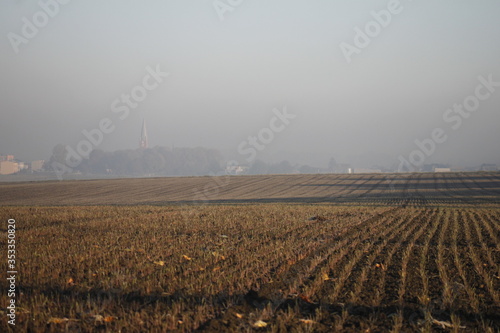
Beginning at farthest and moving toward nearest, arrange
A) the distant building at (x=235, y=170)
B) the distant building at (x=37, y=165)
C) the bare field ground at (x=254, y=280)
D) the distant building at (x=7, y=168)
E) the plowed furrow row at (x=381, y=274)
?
1. the distant building at (x=37, y=165)
2. the distant building at (x=7, y=168)
3. the distant building at (x=235, y=170)
4. the plowed furrow row at (x=381, y=274)
5. the bare field ground at (x=254, y=280)

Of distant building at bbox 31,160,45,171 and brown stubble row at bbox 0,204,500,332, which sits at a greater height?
distant building at bbox 31,160,45,171

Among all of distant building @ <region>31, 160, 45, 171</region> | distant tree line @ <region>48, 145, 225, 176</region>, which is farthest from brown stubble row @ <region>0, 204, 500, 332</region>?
distant building @ <region>31, 160, 45, 171</region>

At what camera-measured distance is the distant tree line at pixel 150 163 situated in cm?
16800

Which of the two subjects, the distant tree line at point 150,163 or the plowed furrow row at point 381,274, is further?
the distant tree line at point 150,163

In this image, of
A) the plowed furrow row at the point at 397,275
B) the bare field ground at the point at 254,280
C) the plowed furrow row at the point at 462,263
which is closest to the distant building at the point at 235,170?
the plowed furrow row at the point at 462,263

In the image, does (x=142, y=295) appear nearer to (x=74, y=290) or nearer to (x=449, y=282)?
(x=74, y=290)

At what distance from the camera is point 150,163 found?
170 meters

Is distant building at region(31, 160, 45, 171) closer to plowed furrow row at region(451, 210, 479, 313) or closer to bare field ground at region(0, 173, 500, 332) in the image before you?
bare field ground at region(0, 173, 500, 332)

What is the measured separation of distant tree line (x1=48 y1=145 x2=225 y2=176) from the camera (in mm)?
168000

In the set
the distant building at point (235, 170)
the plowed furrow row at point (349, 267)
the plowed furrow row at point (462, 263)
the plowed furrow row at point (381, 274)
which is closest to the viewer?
the plowed furrow row at point (462, 263)

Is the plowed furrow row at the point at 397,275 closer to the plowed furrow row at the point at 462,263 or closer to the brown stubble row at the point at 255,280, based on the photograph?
the brown stubble row at the point at 255,280

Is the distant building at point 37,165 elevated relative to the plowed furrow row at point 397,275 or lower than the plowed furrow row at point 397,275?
elevated

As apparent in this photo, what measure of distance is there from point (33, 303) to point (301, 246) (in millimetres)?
8111

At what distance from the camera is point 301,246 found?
12430mm
